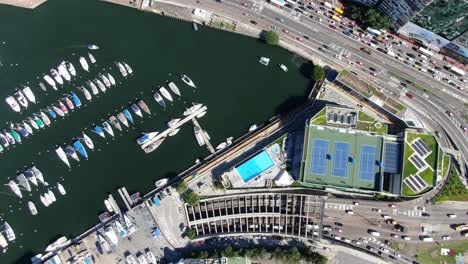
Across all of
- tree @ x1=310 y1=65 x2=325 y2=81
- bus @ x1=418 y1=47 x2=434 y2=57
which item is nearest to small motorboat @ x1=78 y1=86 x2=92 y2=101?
tree @ x1=310 y1=65 x2=325 y2=81

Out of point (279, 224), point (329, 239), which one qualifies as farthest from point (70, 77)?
point (329, 239)

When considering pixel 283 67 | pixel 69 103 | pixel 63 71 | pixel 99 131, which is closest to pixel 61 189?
pixel 99 131

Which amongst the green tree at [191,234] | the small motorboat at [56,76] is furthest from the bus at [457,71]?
the small motorboat at [56,76]

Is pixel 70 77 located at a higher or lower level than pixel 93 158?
higher

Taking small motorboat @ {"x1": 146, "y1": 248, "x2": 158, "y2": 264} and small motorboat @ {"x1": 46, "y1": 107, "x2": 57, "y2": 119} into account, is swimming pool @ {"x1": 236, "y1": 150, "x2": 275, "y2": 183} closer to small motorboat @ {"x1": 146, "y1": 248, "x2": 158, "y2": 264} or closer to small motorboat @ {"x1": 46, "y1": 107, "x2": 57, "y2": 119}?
small motorboat @ {"x1": 146, "y1": 248, "x2": 158, "y2": 264}

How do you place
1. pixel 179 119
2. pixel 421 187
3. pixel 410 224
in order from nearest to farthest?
1. pixel 421 187
2. pixel 410 224
3. pixel 179 119

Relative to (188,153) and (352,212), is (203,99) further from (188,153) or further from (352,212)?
(352,212)
